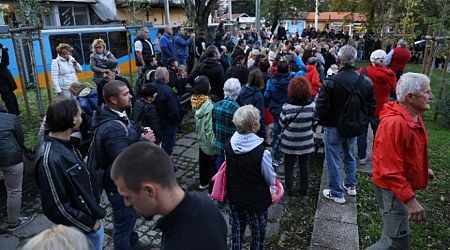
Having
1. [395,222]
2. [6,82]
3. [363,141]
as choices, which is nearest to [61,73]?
[6,82]

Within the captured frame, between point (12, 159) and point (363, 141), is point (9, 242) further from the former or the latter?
point (363, 141)

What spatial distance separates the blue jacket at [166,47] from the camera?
1114cm

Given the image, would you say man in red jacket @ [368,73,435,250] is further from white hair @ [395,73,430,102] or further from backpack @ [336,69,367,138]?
backpack @ [336,69,367,138]

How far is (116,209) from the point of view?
3.37 metres

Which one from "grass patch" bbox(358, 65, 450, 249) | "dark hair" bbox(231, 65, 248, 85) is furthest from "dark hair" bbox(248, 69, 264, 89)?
"grass patch" bbox(358, 65, 450, 249)

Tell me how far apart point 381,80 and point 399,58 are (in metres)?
4.96

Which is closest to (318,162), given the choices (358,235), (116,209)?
(358,235)

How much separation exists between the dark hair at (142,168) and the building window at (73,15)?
1004 inches

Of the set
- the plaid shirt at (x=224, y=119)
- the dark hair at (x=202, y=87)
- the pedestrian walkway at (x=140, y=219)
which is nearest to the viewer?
the pedestrian walkway at (x=140, y=219)

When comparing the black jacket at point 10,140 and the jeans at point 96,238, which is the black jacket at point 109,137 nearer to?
the jeans at point 96,238

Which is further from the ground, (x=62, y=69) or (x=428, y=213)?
(x=62, y=69)

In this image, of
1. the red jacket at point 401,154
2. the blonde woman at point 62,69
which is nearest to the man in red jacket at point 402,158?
the red jacket at point 401,154

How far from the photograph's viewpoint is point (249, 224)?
143 inches

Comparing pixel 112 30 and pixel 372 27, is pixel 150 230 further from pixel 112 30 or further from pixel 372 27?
pixel 372 27
